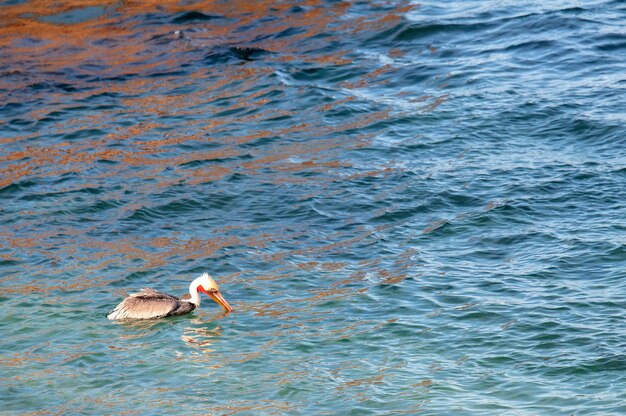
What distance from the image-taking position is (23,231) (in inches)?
539

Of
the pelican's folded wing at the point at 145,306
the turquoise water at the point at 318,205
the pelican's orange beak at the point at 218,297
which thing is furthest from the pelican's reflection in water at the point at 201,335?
the pelican's folded wing at the point at 145,306

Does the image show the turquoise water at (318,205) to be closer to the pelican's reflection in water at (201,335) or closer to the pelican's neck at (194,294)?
the pelican's reflection in water at (201,335)

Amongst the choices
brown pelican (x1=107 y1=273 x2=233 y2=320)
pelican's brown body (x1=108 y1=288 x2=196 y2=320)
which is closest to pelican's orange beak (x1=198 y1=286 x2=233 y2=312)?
brown pelican (x1=107 y1=273 x2=233 y2=320)

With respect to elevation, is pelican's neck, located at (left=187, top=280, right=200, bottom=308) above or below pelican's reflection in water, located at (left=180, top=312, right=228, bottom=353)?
above

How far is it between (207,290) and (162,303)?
1.68 feet

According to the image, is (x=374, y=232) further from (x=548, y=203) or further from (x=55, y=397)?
(x=55, y=397)

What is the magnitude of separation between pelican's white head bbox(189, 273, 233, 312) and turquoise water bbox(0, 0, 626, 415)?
0.20 m

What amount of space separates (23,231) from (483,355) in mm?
6760

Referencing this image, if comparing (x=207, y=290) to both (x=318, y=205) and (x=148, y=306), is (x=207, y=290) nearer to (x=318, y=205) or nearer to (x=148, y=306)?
(x=148, y=306)

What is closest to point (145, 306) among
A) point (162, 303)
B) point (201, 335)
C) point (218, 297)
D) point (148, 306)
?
point (148, 306)

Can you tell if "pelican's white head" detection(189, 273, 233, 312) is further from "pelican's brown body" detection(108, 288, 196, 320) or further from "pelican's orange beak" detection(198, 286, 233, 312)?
"pelican's brown body" detection(108, 288, 196, 320)

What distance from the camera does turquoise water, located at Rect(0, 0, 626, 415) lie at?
31.9 ft

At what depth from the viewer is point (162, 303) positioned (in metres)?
11.1

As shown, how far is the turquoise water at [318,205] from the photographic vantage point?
9.72m
